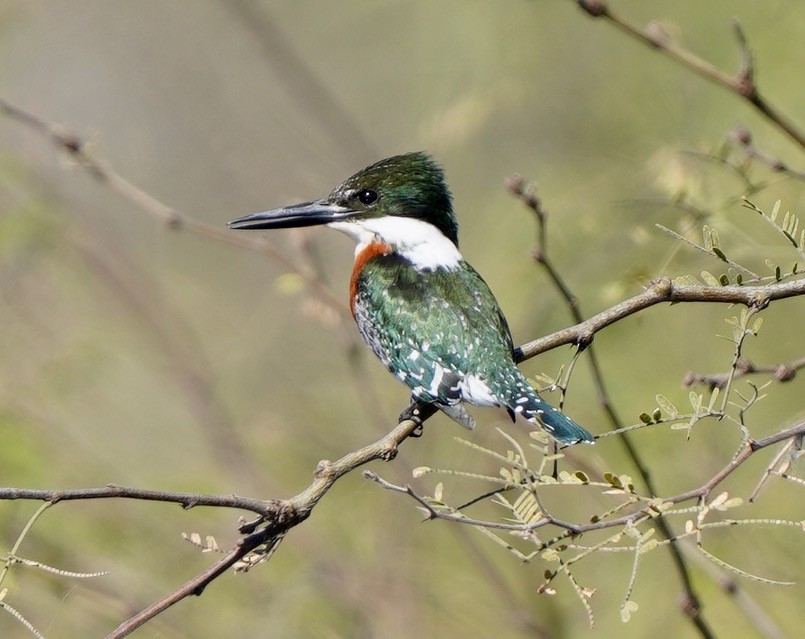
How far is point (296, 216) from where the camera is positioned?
341 cm

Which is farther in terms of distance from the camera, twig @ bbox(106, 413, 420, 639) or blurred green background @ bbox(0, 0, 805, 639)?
blurred green background @ bbox(0, 0, 805, 639)

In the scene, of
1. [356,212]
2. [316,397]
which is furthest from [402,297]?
[316,397]

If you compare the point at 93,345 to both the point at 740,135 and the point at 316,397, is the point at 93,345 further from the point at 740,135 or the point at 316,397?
the point at 740,135

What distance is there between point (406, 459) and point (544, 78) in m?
1.89

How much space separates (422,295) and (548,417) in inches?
28.4

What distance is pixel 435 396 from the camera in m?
2.87

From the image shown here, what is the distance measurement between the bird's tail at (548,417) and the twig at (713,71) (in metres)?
0.81

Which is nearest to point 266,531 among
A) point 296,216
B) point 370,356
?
point 296,216

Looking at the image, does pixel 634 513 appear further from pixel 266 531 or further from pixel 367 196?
pixel 367 196

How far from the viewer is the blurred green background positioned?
361 cm

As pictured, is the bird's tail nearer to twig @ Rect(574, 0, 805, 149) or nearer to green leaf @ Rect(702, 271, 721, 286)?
green leaf @ Rect(702, 271, 721, 286)

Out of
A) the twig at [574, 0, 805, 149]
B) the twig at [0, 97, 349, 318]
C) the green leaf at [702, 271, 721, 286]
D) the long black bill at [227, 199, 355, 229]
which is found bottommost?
the green leaf at [702, 271, 721, 286]

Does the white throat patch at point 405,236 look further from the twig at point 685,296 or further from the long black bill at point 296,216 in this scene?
the twig at point 685,296

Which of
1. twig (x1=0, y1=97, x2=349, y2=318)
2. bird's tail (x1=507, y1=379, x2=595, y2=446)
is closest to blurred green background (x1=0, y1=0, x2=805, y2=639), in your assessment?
twig (x1=0, y1=97, x2=349, y2=318)
